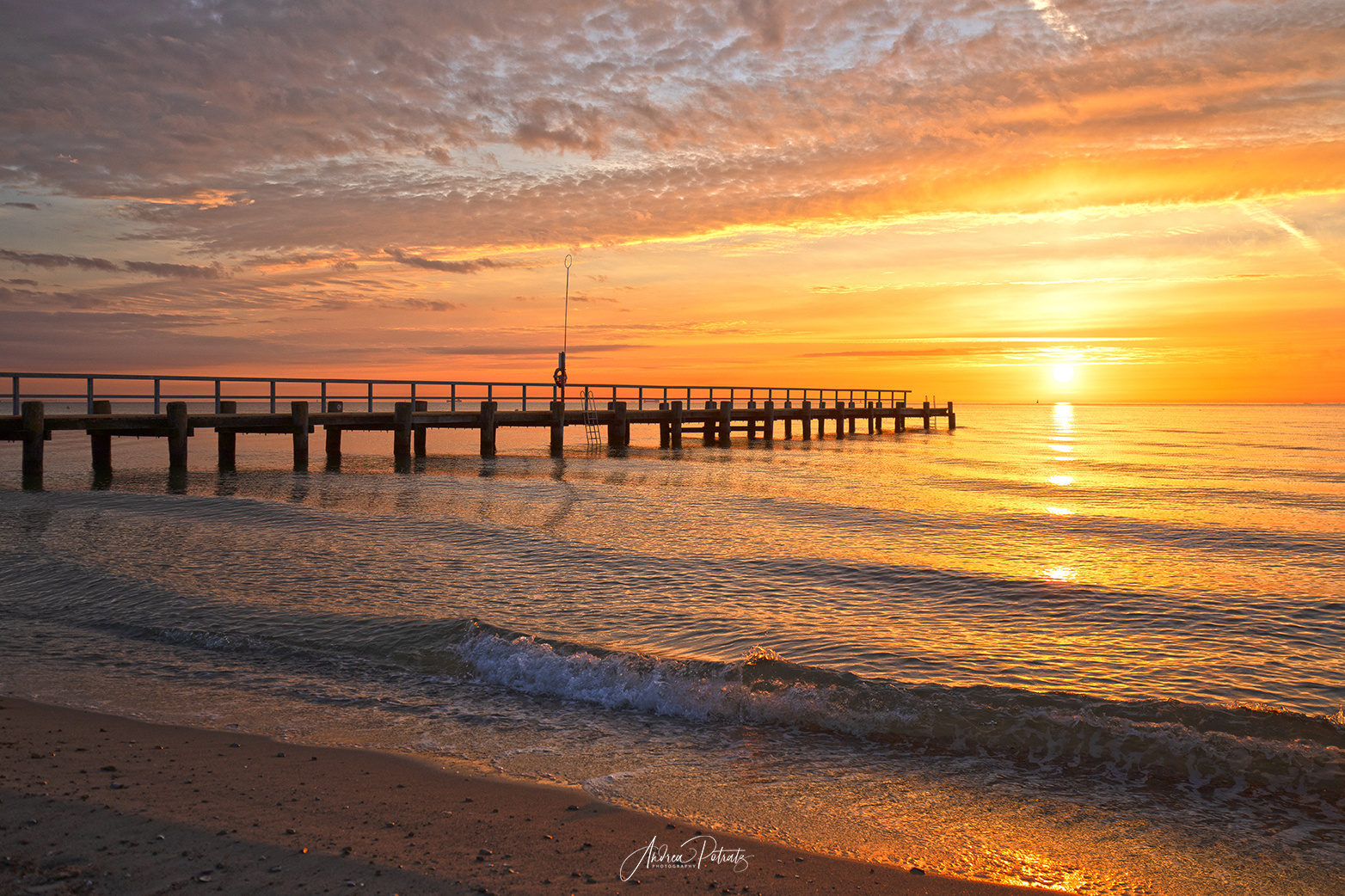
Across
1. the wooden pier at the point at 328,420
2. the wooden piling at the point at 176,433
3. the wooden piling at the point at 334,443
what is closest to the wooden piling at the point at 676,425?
the wooden pier at the point at 328,420

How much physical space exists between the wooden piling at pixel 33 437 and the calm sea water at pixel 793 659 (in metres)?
5.02

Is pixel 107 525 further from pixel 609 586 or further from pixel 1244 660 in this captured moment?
pixel 1244 660

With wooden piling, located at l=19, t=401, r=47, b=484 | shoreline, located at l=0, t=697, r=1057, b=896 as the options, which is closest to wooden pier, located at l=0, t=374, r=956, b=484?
wooden piling, located at l=19, t=401, r=47, b=484

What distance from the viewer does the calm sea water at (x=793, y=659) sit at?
4148mm

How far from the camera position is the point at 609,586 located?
9.41 meters

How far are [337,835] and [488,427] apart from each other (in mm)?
27170

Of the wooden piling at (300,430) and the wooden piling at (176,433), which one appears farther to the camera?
the wooden piling at (300,430)

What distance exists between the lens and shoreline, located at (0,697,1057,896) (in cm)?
316

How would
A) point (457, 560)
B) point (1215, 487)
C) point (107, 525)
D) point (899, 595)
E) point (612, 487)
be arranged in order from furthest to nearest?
point (1215, 487), point (612, 487), point (107, 525), point (457, 560), point (899, 595)

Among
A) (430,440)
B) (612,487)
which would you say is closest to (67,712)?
(612,487)

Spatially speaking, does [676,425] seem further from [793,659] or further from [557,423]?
[793,659]

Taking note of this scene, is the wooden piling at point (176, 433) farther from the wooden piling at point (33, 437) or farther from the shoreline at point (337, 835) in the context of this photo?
the shoreline at point (337, 835)

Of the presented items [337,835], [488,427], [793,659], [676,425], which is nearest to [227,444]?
[488,427]

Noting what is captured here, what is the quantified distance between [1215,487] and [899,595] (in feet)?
60.4
